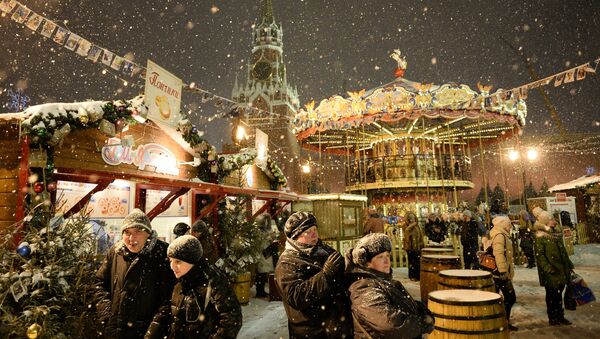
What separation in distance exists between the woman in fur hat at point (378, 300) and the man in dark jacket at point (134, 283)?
1.40 metres

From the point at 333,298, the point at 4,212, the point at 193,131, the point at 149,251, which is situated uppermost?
the point at 193,131

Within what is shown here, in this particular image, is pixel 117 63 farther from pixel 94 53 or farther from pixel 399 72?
pixel 399 72

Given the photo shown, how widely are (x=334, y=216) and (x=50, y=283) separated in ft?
30.5

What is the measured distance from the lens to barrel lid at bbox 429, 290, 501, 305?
327 cm

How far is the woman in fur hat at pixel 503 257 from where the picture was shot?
5434 mm

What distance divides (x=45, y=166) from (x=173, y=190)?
2.59 m

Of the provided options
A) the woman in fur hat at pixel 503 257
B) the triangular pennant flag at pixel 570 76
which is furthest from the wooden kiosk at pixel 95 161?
the triangular pennant flag at pixel 570 76

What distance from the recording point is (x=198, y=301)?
2371 millimetres

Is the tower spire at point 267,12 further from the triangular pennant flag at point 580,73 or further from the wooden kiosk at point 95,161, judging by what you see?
the wooden kiosk at point 95,161

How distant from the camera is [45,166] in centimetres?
476

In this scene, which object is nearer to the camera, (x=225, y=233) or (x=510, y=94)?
(x=225, y=233)

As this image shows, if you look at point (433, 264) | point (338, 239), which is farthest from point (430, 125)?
point (433, 264)

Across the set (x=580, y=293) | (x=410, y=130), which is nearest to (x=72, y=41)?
(x=580, y=293)

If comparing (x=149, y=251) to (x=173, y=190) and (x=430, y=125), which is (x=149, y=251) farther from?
(x=430, y=125)
